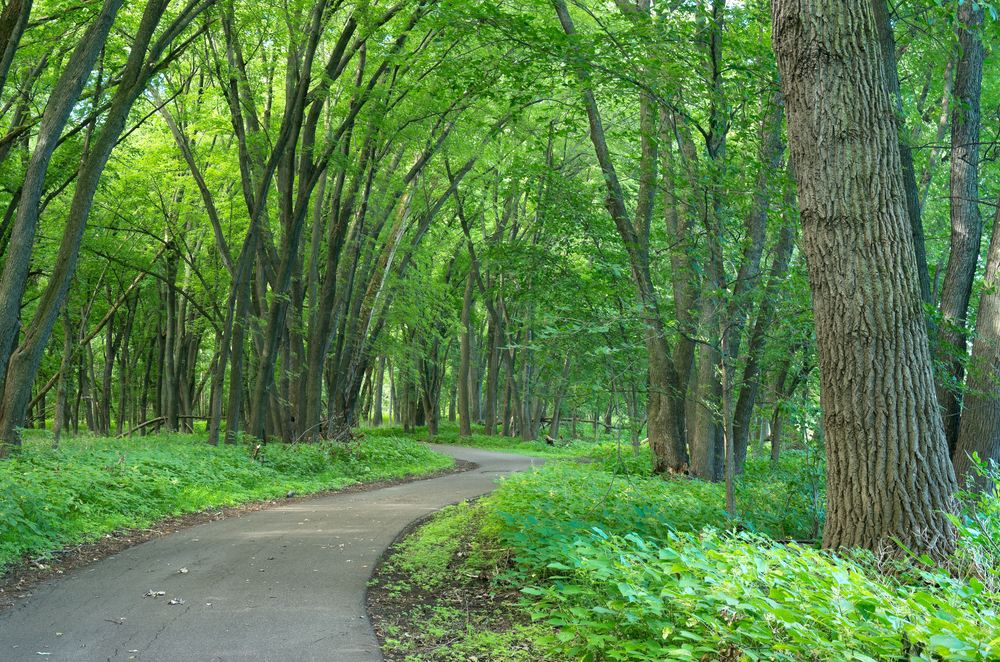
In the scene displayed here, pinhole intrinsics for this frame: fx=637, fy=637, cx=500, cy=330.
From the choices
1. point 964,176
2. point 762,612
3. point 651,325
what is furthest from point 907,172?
point 762,612

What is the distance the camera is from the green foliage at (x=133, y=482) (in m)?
6.33

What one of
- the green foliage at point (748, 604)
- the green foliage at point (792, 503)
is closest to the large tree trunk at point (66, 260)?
the green foliage at point (748, 604)

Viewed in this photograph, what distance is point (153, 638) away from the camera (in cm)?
404

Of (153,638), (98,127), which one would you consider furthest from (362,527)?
(98,127)

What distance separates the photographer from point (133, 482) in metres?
8.36

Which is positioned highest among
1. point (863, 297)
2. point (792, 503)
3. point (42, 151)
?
point (42, 151)

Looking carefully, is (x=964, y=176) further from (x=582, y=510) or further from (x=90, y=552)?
(x=90, y=552)

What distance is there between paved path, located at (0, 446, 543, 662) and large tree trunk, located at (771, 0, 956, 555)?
3379mm

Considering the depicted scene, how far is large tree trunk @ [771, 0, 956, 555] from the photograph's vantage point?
163 inches

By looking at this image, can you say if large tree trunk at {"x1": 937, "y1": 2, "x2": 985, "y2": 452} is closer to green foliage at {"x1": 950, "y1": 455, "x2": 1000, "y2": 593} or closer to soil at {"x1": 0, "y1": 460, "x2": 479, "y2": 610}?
green foliage at {"x1": 950, "y1": 455, "x2": 1000, "y2": 593}

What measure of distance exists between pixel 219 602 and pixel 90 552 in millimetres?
2378

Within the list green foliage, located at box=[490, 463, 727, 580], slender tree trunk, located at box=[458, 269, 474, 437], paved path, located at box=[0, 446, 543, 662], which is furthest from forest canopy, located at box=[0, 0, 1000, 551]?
slender tree trunk, located at box=[458, 269, 474, 437]

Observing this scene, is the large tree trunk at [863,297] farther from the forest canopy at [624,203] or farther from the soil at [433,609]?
the soil at [433,609]

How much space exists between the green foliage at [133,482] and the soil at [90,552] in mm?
130
